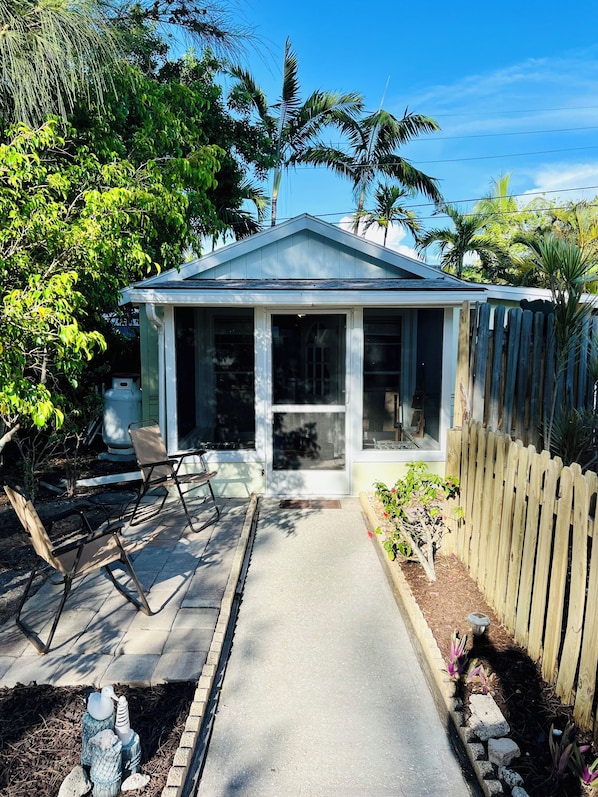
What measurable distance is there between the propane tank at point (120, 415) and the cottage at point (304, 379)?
1802 millimetres

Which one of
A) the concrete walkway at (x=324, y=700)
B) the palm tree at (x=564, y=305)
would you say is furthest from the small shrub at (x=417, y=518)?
the palm tree at (x=564, y=305)

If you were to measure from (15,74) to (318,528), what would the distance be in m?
4.89

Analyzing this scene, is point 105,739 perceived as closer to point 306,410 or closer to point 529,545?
point 529,545

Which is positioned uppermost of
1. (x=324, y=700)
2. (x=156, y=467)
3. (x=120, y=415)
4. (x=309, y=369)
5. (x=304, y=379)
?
(x=309, y=369)

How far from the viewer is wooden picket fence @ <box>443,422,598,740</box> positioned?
2.68 m

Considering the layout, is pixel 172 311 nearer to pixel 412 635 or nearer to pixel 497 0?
pixel 412 635

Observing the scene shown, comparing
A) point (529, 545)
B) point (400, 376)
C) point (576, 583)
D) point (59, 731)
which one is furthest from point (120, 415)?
point (576, 583)

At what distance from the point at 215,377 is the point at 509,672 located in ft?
15.6

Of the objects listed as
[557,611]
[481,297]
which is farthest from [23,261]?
[481,297]

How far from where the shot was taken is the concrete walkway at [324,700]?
254 cm

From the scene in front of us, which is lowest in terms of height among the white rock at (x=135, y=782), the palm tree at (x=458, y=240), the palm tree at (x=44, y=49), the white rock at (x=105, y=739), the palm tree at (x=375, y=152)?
the white rock at (x=135, y=782)

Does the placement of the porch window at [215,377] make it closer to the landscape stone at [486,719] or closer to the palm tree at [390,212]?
the landscape stone at [486,719]

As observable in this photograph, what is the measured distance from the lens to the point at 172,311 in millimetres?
A: 6625

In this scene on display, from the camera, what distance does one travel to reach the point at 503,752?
2.49m
